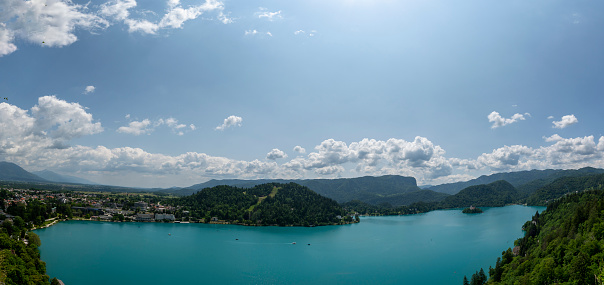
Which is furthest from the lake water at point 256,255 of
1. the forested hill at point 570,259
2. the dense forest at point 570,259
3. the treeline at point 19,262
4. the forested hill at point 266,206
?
the forested hill at point 266,206

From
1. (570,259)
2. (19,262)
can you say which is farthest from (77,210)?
(570,259)

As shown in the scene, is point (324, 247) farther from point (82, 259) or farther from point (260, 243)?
point (82, 259)

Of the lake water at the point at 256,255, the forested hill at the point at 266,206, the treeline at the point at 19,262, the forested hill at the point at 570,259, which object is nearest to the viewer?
the forested hill at the point at 570,259

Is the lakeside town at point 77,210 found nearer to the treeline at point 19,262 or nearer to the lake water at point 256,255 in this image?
the lake water at point 256,255

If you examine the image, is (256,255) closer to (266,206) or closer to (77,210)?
(266,206)

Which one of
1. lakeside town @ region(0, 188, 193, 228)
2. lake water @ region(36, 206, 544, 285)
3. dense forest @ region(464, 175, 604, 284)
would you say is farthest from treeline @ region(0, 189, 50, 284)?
dense forest @ region(464, 175, 604, 284)

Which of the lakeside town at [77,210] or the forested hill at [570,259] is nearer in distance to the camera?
the forested hill at [570,259]

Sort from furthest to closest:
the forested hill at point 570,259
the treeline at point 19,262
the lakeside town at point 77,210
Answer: the lakeside town at point 77,210 < the treeline at point 19,262 < the forested hill at point 570,259

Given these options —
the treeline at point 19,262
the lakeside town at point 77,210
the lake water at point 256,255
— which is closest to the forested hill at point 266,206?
the lakeside town at point 77,210

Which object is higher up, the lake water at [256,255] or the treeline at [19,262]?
the treeline at [19,262]
